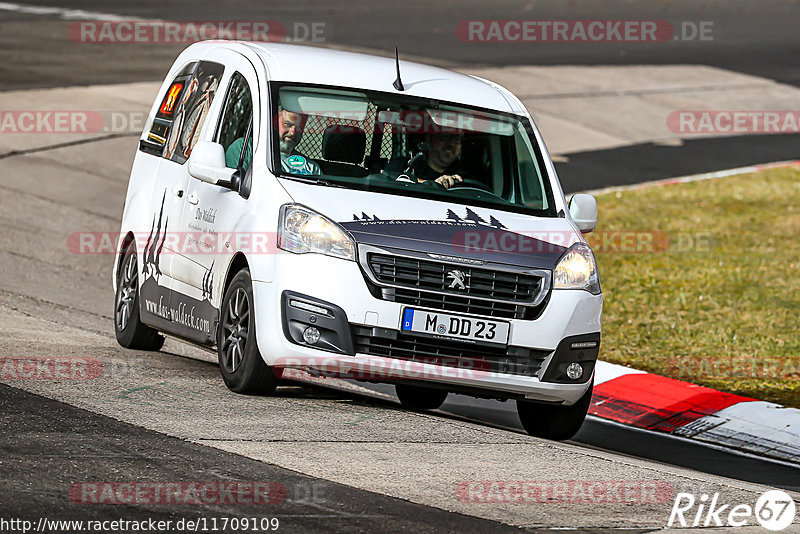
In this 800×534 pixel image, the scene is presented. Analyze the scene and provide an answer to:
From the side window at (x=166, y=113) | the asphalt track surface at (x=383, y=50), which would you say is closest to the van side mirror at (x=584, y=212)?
the asphalt track surface at (x=383, y=50)

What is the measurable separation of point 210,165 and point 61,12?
2541 centimetres

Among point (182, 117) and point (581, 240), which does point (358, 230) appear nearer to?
point (581, 240)

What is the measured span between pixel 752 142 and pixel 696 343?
13.2 meters

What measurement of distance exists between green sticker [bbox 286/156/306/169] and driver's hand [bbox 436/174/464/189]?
2.73ft

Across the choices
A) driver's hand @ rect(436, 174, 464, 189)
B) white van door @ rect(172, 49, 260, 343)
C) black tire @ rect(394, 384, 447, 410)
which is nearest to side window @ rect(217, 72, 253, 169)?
white van door @ rect(172, 49, 260, 343)

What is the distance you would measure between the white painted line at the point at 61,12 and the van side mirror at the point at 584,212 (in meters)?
23.4

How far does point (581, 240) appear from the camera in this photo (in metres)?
8.50

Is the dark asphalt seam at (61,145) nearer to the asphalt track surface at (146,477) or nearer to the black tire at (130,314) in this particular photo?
the black tire at (130,314)

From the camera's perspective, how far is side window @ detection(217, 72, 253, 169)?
28.6 ft

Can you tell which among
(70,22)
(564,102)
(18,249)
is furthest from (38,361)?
(70,22)

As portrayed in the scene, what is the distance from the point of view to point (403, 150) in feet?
28.8

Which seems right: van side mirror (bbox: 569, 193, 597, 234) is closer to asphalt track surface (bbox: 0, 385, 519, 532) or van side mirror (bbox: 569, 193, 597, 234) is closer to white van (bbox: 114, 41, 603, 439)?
white van (bbox: 114, 41, 603, 439)

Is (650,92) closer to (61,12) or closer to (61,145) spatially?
(61,145)

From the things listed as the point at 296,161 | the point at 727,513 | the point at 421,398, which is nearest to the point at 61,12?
the point at 421,398
